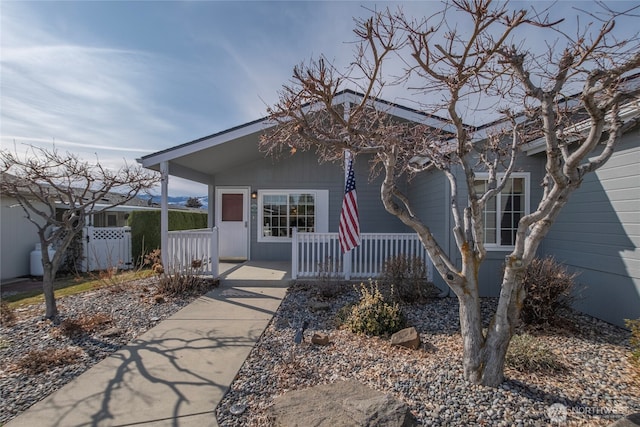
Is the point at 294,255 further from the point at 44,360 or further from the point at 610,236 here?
the point at 610,236

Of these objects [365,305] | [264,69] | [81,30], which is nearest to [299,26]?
[264,69]

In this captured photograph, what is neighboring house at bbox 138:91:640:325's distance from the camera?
4465 mm

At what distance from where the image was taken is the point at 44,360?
333 cm

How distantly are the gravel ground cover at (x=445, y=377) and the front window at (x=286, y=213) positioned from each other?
15.7ft

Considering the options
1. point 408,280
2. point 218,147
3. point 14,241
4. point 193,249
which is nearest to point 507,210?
point 408,280

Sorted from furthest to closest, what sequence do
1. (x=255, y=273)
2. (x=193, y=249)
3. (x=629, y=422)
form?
(x=255, y=273) → (x=193, y=249) → (x=629, y=422)

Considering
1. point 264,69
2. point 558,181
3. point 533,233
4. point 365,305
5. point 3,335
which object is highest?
point 264,69

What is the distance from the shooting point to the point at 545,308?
13.7 ft

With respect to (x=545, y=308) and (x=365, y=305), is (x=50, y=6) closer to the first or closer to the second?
(x=365, y=305)

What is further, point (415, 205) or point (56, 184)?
point (415, 205)

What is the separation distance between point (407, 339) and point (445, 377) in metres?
0.79

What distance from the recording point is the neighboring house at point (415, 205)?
4.46 meters

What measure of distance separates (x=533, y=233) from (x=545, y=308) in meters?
2.21

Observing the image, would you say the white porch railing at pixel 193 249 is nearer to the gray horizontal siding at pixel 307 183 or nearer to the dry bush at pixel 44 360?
the gray horizontal siding at pixel 307 183
